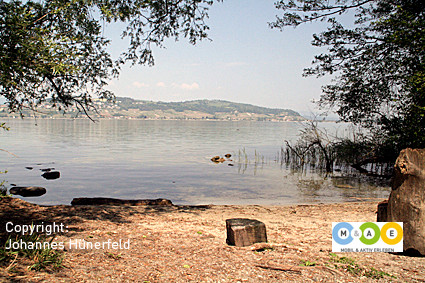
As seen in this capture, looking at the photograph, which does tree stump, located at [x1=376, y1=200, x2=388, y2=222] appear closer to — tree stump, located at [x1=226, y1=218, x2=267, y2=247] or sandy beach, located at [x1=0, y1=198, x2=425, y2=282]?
sandy beach, located at [x1=0, y1=198, x2=425, y2=282]

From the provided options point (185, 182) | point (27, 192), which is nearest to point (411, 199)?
point (185, 182)

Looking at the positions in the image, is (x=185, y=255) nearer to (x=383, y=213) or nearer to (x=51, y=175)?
(x=383, y=213)

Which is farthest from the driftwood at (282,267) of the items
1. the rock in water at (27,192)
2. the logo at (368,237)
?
the rock in water at (27,192)

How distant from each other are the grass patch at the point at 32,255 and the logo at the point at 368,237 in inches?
177

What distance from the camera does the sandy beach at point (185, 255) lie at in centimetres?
471

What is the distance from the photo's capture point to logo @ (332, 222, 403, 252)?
5805mm

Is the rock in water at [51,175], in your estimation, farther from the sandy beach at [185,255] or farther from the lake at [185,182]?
the sandy beach at [185,255]

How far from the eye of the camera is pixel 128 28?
1030cm

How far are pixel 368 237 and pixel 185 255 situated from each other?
329 centimetres

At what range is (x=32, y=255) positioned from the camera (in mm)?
4836

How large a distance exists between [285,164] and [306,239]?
20.5 metres

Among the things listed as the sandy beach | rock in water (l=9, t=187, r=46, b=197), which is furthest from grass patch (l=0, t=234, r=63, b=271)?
rock in water (l=9, t=187, r=46, b=197)

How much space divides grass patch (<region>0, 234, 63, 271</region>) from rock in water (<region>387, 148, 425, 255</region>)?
5.34 metres

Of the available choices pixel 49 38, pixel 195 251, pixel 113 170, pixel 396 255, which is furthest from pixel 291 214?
pixel 113 170
